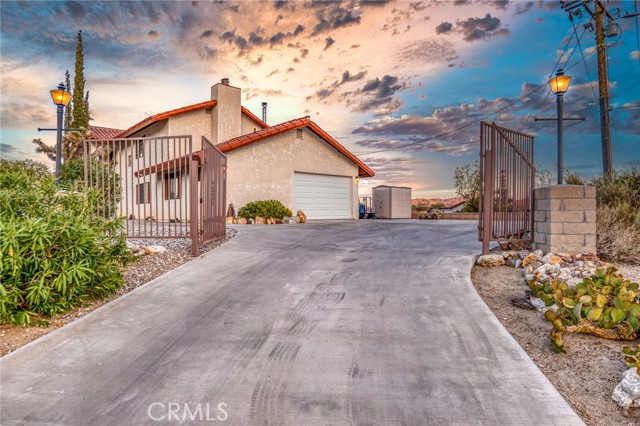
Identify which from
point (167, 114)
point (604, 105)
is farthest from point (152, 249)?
point (604, 105)

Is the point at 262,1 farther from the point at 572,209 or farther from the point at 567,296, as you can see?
the point at 567,296

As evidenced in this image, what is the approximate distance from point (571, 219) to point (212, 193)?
651 centimetres

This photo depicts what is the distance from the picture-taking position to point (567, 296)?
357cm

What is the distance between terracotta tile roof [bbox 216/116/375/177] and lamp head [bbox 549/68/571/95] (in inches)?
402

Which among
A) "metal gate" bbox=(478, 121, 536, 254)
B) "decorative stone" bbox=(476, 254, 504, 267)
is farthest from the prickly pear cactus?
"metal gate" bbox=(478, 121, 536, 254)

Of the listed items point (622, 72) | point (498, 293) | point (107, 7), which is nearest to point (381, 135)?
point (622, 72)

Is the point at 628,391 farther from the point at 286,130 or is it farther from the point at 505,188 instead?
the point at 286,130

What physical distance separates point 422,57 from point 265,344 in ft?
40.6

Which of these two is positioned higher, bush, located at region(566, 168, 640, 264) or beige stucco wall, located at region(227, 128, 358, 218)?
beige stucco wall, located at region(227, 128, 358, 218)

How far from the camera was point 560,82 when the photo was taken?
26.8ft

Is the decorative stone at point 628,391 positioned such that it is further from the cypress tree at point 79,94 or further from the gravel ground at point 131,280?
the cypress tree at point 79,94

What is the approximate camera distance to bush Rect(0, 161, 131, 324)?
341 cm

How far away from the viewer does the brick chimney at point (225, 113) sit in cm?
1739

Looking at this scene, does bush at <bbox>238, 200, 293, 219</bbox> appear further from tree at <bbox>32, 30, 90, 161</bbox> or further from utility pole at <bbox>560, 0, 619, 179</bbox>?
tree at <bbox>32, 30, 90, 161</bbox>
